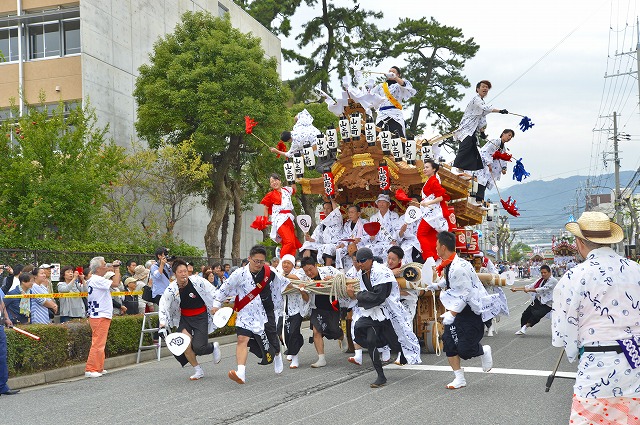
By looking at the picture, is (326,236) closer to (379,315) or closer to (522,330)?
(379,315)

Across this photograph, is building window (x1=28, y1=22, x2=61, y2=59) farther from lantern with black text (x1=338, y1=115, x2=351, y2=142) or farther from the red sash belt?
the red sash belt

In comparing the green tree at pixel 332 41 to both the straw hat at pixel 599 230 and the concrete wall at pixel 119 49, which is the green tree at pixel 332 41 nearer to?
the concrete wall at pixel 119 49

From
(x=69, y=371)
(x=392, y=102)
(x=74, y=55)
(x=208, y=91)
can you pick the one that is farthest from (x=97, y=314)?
(x=74, y=55)

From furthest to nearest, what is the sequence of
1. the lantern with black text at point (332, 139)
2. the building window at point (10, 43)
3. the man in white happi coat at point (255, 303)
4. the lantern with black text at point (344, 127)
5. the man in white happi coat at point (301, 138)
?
1. the building window at point (10, 43)
2. the man in white happi coat at point (301, 138)
3. the lantern with black text at point (332, 139)
4. the lantern with black text at point (344, 127)
5. the man in white happi coat at point (255, 303)

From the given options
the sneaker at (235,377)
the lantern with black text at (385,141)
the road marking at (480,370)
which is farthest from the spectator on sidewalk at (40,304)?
the lantern with black text at (385,141)

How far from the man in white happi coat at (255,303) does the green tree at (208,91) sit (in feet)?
54.9

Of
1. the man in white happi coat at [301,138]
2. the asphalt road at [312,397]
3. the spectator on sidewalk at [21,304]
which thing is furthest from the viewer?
the man in white happi coat at [301,138]

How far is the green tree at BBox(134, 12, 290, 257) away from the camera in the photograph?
2631 centimetres

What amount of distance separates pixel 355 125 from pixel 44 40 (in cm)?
1903

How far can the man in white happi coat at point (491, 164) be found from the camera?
49.7 feet

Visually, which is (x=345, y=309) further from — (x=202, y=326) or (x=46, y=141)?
(x=46, y=141)

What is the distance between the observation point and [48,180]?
1986 centimetres

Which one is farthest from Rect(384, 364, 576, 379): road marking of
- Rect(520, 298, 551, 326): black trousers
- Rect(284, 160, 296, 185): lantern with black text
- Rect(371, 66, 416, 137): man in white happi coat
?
Rect(520, 298, 551, 326): black trousers

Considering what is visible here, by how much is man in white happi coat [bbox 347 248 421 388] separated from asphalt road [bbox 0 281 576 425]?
0.42 metres
